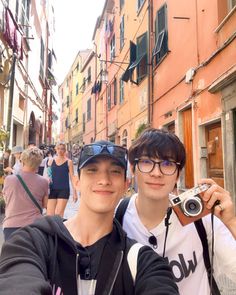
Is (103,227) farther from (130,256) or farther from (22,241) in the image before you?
(22,241)

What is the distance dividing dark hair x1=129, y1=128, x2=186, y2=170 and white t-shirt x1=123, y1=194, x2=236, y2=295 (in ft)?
0.99

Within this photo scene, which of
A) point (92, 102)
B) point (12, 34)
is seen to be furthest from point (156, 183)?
point (92, 102)

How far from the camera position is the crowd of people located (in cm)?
115

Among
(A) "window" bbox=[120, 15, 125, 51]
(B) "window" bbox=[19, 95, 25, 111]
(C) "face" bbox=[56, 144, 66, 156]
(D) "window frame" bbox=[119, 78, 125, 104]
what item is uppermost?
(A) "window" bbox=[120, 15, 125, 51]

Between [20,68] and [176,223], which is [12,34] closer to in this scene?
[20,68]

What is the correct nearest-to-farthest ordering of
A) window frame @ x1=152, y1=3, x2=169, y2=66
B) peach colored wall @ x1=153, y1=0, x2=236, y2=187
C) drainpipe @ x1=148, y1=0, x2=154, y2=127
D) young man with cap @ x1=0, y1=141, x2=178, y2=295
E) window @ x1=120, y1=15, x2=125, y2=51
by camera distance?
young man with cap @ x1=0, y1=141, x2=178, y2=295 < peach colored wall @ x1=153, y1=0, x2=236, y2=187 < window frame @ x1=152, y1=3, x2=169, y2=66 < drainpipe @ x1=148, y1=0, x2=154, y2=127 < window @ x1=120, y1=15, x2=125, y2=51

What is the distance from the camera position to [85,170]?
1425 mm

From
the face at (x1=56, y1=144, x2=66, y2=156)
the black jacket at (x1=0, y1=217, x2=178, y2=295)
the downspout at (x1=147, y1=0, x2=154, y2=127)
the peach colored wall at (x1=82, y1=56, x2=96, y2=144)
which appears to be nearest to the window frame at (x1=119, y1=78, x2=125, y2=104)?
the downspout at (x1=147, y1=0, x2=154, y2=127)

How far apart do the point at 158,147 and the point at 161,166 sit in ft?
0.30

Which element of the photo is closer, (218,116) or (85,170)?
(85,170)

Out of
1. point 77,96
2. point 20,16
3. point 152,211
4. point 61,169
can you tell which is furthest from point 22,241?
point 77,96

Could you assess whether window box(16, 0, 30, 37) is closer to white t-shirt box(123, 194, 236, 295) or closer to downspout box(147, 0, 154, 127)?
downspout box(147, 0, 154, 127)

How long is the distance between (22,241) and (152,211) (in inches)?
24.6

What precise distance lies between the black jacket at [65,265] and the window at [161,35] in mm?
9294
